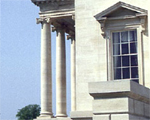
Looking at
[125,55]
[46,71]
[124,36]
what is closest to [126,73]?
[125,55]

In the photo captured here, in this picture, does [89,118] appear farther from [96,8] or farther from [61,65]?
[61,65]

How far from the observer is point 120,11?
44.8m

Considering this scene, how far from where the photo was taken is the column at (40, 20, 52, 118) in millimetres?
68750

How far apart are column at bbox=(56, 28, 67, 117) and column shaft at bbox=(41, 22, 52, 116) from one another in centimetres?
453

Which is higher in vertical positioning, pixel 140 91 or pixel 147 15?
pixel 147 15

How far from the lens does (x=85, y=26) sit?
1773 inches

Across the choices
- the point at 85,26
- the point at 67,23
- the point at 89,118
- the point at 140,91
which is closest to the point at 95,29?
the point at 85,26

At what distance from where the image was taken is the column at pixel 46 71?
226ft

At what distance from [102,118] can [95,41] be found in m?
18.5

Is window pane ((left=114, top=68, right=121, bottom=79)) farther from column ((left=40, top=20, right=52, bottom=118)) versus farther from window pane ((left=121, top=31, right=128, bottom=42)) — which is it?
column ((left=40, top=20, right=52, bottom=118))

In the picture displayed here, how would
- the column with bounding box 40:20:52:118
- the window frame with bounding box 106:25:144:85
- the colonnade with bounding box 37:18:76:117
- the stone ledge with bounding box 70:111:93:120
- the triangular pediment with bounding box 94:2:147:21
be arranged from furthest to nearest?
the colonnade with bounding box 37:18:76:117 → the column with bounding box 40:20:52:118 → the triangular pediment with bounding box 94:2:147:21 → the window frame with bounding box 106:25:144:85 → the stone ledge with bounding box 70:111:93:120

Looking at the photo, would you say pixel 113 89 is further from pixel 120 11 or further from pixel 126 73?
pixel 120 11

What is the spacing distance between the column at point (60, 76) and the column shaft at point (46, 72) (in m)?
4.53

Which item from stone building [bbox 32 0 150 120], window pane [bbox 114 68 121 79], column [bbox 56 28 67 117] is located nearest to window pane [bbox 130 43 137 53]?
stone building [bbox 32 0 150 120]
